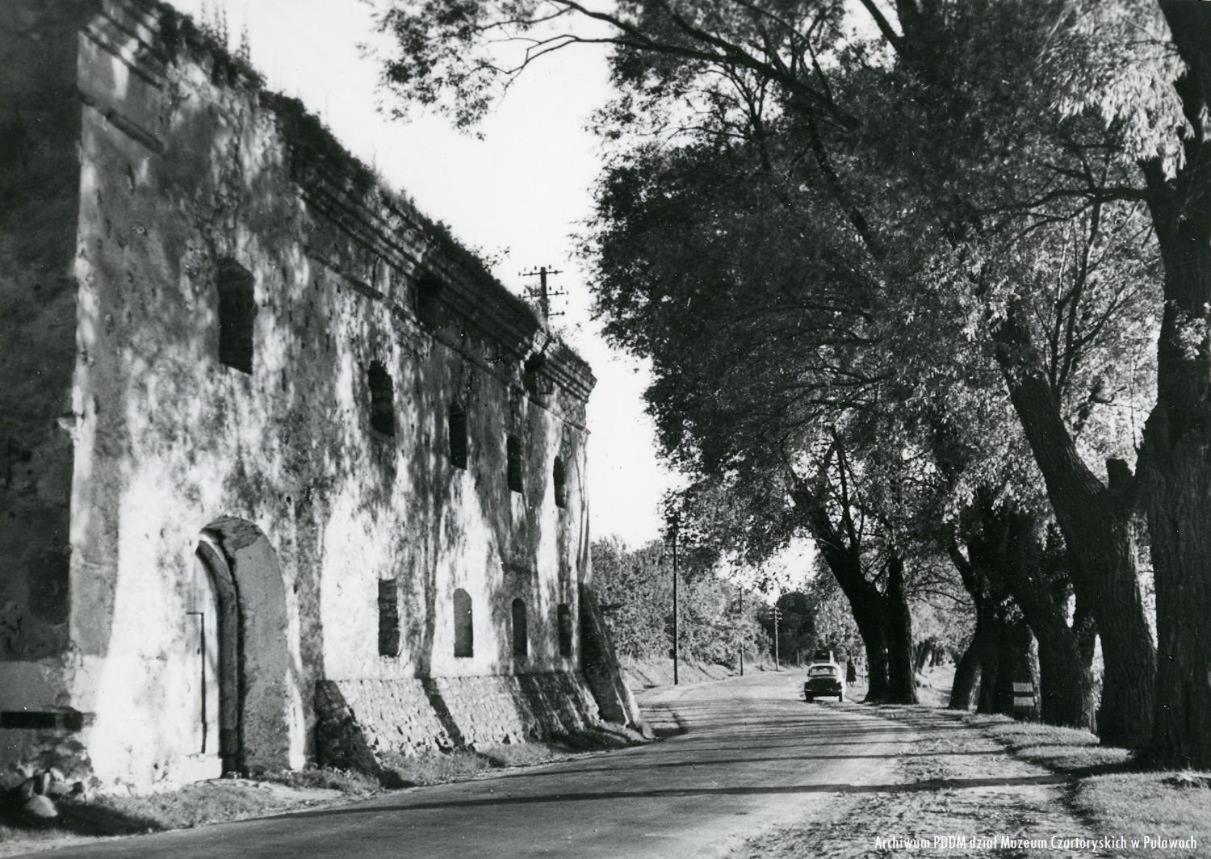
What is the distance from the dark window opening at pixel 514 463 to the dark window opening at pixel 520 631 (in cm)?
213

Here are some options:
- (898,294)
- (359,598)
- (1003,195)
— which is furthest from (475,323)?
(1003,195)

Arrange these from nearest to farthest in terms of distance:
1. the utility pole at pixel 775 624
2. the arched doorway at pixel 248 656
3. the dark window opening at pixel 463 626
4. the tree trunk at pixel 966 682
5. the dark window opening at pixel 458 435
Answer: the arched doorway at pixel 248 656 → the dark window opening at pixel 463 626 → the dark window opening at pixel 458 435 → the tree trunk at pixel 966 682 → the utility pole at pixel 775 624

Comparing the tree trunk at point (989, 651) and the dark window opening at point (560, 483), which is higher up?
the dark window opening at point (560, 483)

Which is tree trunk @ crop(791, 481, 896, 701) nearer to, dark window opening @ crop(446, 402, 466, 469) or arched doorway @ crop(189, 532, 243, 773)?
dark window opening @ crop(446, 402, 466, 469)

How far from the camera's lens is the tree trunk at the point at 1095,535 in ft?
49.2

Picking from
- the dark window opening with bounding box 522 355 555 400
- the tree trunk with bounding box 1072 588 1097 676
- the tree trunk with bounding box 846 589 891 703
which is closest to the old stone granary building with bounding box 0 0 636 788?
the dark window opening with bounding box 522 355 555 400

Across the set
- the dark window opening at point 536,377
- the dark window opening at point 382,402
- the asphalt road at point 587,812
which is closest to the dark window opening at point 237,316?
the dark window opening at point 382,402

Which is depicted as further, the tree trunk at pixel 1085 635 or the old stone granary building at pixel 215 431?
the tree trunk at pixel 1085 635

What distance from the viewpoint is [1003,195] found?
548 inches

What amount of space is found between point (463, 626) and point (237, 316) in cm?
801

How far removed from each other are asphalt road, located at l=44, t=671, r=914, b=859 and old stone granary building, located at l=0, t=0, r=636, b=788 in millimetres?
1636

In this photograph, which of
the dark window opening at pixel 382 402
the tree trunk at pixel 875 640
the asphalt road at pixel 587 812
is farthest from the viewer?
the tree trunk at pixel 875 640

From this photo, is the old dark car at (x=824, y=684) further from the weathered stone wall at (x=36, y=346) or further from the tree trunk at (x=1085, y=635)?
the weathered stone wall at (x=36, y=346)

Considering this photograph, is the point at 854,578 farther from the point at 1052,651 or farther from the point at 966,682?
the point at 1052,651
